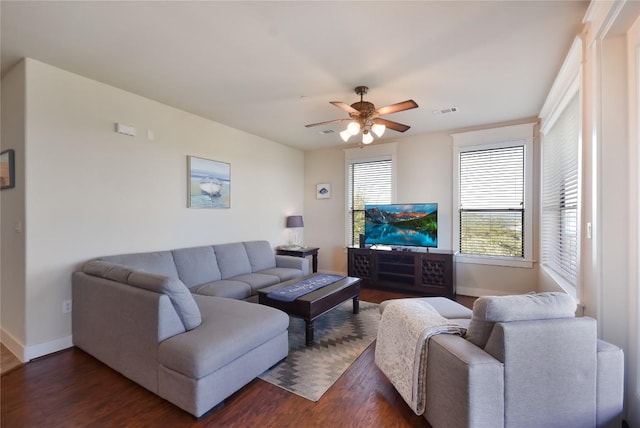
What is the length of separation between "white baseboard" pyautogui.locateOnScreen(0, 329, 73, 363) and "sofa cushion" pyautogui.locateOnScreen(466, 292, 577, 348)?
3470mm

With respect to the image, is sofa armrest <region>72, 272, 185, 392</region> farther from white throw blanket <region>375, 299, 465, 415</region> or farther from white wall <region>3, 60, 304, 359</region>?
white throw blanket <region>375, 299, 465, 415</region>

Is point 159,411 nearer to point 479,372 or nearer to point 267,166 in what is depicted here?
point 479,372

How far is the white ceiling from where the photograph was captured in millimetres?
1942

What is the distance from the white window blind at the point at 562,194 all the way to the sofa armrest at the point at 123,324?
3.20 meters

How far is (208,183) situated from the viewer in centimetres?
409

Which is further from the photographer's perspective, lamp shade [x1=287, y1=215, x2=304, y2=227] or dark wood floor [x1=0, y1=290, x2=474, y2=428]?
lamp shade [x1=287, y1=215, x2=304, y2=227]

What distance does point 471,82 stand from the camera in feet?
9.73

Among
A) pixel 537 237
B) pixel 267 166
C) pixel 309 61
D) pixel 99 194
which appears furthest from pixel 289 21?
pixel 537 237

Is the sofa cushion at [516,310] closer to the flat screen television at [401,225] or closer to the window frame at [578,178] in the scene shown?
the window frame at [578,178]

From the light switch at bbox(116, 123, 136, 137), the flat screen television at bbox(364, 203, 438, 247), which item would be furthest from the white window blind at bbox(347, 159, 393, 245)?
the light switch at bbox(116, 123, 136, 137)

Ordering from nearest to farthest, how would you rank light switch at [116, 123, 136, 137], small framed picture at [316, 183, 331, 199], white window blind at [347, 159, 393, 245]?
light switch at [116, 123, 136, 137] < white window blind at [347, 159, 393, 245] < small framed picture at [316, 183, 331, 199]

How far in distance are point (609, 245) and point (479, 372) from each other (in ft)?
4.26

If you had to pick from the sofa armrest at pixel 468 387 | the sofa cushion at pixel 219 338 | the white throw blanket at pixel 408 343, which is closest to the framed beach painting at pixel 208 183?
the sofa cushion at pixel 219 338

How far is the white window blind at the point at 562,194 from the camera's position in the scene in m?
2.70
